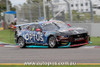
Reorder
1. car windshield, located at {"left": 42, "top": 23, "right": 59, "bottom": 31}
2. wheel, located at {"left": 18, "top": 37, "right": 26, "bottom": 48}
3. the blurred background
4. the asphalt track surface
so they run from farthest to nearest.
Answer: the blurred background → wheel, located at {"left": 18, "top": 37, "right": 26, "bottom": 48} → car windshield, located at {"left": 42, "top": 23, "right": 59, "bottom": 31} → the asphalt track surface

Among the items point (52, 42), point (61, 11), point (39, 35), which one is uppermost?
point (61, 11)

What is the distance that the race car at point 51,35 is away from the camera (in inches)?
548

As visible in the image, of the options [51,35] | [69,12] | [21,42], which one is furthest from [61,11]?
[51,35]

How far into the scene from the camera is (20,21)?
28.2 metres

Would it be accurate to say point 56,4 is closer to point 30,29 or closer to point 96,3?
point 96,3

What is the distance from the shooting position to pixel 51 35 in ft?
47.3

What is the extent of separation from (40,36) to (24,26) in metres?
1.74

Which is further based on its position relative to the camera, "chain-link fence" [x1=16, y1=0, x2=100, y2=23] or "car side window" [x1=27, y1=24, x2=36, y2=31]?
"chain-link fence" [x1=16, y1=0, x2=100, y2=23]

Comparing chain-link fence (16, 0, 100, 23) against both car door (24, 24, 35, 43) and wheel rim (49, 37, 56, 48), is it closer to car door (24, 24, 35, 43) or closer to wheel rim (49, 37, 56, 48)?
car door (24, 24, 35, 43)

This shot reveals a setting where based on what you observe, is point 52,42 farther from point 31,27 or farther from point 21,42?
point 21,42

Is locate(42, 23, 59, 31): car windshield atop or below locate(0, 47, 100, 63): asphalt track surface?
atop

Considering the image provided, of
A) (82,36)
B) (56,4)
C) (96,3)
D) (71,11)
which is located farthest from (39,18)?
(82,36)

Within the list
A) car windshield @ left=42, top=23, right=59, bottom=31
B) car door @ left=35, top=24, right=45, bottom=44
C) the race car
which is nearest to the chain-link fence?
car windshield @ left=42, top=23, right=59, bottom=31

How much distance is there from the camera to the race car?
13.9 m
